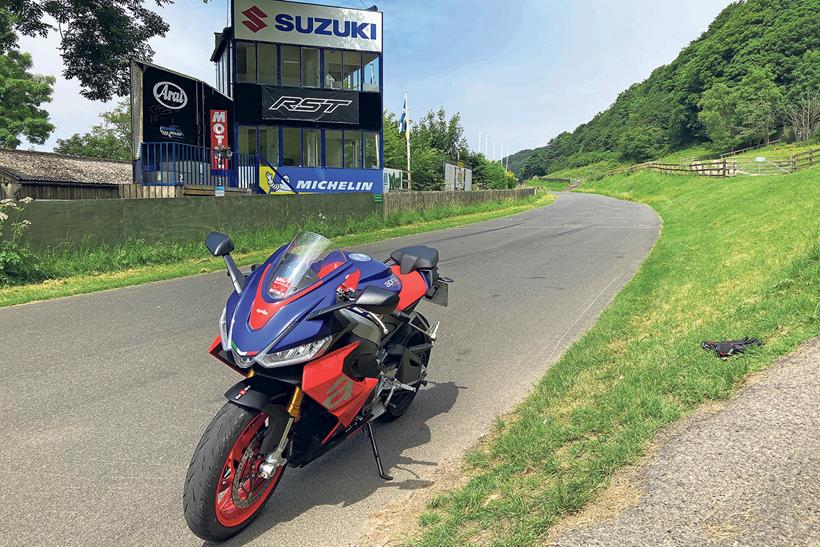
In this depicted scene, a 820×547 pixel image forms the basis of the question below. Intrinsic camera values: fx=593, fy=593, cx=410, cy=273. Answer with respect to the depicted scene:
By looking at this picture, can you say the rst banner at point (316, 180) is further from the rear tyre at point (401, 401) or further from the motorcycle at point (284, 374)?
the motorcycle at point (284, 374)

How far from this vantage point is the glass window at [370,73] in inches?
1153

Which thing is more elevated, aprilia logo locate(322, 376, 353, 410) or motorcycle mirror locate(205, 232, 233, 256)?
motorcycle mirror locate(205, 232, 233, 256)

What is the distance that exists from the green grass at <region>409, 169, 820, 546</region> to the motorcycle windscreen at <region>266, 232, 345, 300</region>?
1449 millimetres

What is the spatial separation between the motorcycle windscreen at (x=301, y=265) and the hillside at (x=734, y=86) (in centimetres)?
8482

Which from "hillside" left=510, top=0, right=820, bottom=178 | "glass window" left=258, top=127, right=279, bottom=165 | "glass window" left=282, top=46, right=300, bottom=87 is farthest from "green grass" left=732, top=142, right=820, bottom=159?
"glass window" left=258, top=127, right=279, bottom=165

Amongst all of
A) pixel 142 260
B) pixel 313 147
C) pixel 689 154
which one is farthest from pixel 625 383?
pixel 689 154

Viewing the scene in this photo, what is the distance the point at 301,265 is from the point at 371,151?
27.3 m

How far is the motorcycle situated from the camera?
298 centimetres

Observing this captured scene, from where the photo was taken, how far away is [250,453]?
3.16 m

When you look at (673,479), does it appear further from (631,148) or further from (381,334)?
(631,148)

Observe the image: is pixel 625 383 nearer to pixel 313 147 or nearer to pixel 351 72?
pixel 313 147

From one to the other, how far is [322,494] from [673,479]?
6.55 feet

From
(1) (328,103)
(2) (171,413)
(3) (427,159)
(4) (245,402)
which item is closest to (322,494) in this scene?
(4) (245,402)

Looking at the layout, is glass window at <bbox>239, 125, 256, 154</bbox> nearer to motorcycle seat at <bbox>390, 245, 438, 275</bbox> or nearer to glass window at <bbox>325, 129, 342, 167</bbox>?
→ glass window at <bbox>325, 129, 342, 167</bbox>
